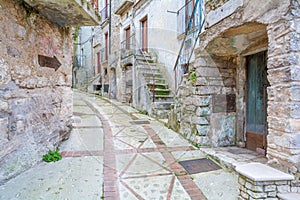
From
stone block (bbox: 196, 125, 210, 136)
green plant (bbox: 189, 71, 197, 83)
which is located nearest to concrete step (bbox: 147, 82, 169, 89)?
green plant (bbox: 189, 71, 197, 83)

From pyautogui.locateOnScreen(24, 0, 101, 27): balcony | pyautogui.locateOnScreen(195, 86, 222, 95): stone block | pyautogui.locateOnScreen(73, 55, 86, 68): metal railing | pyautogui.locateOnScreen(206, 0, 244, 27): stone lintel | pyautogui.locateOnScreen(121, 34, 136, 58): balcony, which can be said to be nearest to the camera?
pyautogui.locateOnScreen(206, 0, 244, 27): stone lintel

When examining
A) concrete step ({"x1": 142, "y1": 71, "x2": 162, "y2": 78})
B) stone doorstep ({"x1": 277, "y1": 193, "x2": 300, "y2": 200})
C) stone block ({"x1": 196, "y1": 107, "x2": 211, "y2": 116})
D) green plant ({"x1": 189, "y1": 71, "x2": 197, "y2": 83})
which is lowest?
stone doorstep ({"x1": 277, "y1": 193, "x2": 300, "y2": 200})

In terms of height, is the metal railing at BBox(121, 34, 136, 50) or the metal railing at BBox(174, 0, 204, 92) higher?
the metal railing at BBox(121, 34, 136, 50)

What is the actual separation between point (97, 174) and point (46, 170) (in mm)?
759

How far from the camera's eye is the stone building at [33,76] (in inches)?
100

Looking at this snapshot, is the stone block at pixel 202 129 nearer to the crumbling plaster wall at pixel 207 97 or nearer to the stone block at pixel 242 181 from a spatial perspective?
the crumbling plaster wall at pixel 207 97

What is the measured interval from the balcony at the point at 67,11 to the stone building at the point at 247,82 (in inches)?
79.2

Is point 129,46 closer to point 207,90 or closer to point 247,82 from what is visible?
point 207,90

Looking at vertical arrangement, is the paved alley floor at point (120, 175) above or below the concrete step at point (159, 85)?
below

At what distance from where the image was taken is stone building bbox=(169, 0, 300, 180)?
208cm

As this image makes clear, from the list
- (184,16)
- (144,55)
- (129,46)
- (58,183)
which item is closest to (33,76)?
(58,183)

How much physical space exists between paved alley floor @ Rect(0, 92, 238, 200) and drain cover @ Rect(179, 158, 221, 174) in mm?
98

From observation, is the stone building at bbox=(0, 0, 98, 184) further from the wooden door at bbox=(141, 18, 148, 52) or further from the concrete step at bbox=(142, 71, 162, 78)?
the wooden door at bbox=(141, 18, 148, 52)

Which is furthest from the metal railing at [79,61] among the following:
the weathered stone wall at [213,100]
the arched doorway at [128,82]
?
the weathered stone wall at [213,100]
